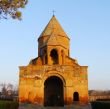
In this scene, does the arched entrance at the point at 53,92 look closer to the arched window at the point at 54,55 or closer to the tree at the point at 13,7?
the arched window at the point at 54,55

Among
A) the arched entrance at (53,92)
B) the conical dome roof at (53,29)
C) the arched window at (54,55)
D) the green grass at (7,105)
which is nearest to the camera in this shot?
the green grass at (7,105)

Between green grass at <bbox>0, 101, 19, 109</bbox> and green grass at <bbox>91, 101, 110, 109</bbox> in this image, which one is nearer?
green grass at <bbox>91, 101, 110, 109</bbox>

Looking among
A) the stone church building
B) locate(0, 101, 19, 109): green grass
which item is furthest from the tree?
the stone church building

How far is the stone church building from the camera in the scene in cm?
2809

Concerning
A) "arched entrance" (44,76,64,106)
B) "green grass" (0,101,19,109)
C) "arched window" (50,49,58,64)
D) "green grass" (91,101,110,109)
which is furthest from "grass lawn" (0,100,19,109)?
"arched window" (50,49,58,64)

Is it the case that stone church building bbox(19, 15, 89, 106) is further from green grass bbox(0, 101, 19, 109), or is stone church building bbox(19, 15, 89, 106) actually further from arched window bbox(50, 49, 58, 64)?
green grass bbox(0, 101, 19, 109)

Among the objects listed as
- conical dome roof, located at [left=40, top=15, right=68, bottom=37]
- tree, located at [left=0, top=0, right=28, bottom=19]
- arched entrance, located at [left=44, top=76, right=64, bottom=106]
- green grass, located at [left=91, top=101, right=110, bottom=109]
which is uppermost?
conical dome roof, located at [left=40, top=15, right=68, bottom=37]

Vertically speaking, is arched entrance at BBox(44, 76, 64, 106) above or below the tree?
below

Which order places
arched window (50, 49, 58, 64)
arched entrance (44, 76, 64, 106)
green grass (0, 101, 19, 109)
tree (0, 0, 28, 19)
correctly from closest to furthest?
1. tree (0, 0, 28, 19)
2. green grass (0, 101, 19, 109)
3. arched window (50, 49, 58, 64)
4. arched entrance (44, 76, 64, 106)

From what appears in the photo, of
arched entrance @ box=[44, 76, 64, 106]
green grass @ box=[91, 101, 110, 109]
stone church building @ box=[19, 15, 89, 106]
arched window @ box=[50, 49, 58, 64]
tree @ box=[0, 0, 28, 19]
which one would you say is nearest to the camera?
tree @ box=[0, 0, 28, 19]

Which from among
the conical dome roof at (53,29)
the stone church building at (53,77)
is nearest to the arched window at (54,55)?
the stone church building at (53,77)

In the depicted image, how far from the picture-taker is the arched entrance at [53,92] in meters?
31.1

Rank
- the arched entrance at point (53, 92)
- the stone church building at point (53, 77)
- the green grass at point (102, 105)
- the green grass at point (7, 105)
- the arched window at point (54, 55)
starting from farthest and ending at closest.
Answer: the arched entrance at point (53, 92), the arched window at point (54, 55), the stone church building at point (53, 77), the green grass at point (7, 105), the green grass at point (102, 105)

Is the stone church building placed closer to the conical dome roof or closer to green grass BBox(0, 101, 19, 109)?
the conical dome roof
